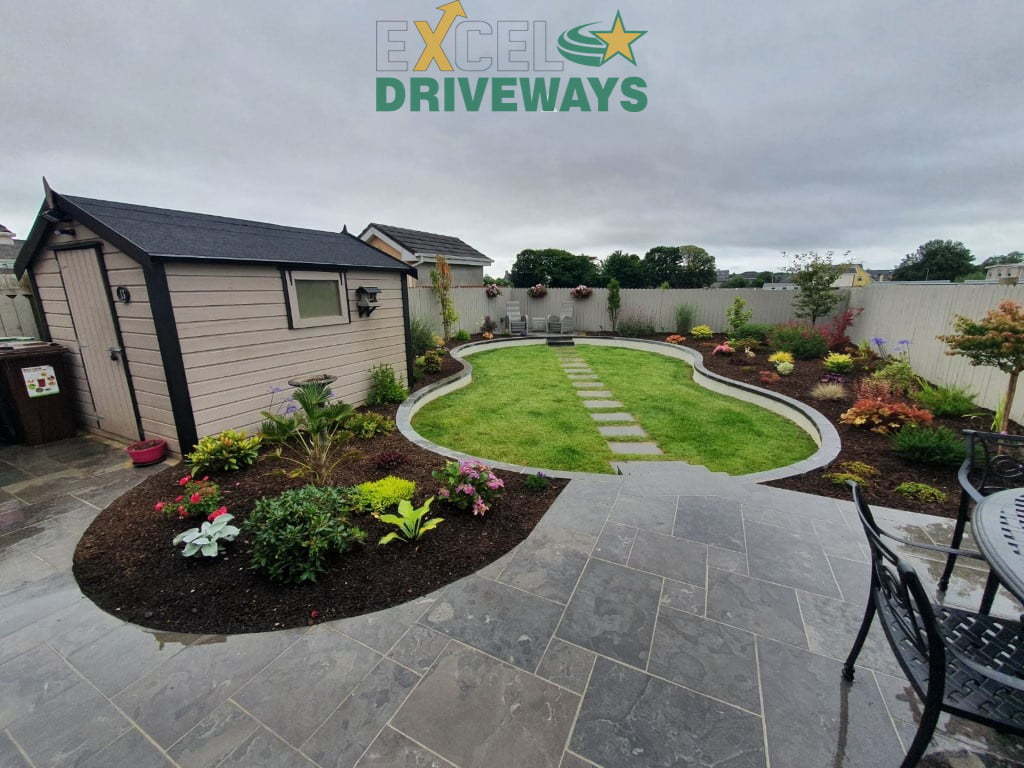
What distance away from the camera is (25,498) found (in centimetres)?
321

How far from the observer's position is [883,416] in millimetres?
4559

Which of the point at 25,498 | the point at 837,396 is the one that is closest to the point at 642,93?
the point at 837,396

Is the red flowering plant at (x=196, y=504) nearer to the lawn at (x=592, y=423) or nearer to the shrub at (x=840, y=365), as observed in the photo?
the lawn at (x=592, y=423)

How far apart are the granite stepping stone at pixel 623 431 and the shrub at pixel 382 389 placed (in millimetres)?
3052

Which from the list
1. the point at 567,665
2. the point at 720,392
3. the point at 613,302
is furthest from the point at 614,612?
the point at 613,302

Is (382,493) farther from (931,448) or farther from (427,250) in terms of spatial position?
(427,250)

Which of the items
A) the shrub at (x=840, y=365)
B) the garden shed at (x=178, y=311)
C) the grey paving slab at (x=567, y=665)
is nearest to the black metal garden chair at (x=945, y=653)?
the grey paving slab at (x=567, y=665)

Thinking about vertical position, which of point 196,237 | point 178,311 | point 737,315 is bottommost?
point 737,315

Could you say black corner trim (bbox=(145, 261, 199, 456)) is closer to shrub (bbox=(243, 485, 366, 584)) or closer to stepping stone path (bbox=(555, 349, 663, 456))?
shrub (bbox=(243, 485, 366, 584))

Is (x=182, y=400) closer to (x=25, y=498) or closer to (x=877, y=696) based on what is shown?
(x=25, y=498)

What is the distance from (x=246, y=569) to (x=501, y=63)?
22.0ft

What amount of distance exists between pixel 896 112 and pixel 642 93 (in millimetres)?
4023

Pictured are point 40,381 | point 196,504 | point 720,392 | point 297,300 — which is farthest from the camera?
point 720,392

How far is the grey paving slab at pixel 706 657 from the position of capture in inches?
63.4
